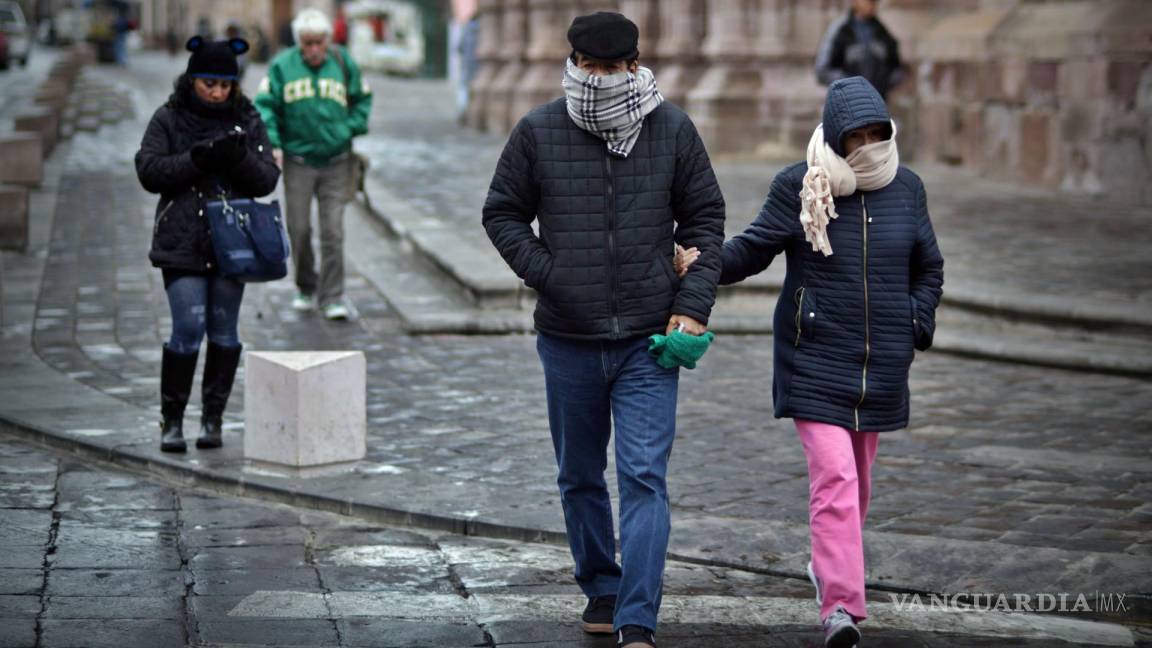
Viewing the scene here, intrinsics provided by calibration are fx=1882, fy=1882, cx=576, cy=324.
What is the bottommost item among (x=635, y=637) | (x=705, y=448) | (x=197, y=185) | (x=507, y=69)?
(x=705, y=448)

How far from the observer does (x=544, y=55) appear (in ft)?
90.2

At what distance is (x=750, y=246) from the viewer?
567 centimetres

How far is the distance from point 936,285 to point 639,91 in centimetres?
112

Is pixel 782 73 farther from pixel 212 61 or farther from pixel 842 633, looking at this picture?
pixel 842 633

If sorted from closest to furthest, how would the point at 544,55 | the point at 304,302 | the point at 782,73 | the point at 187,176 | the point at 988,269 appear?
the point at 187,176, the point at 304,302, the point at 988,269, the point at 782,73, the point at 544,55

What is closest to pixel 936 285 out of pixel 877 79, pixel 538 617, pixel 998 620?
pixel 998 620

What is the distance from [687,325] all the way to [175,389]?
10.8 feet

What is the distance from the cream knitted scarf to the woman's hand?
1.11 ft

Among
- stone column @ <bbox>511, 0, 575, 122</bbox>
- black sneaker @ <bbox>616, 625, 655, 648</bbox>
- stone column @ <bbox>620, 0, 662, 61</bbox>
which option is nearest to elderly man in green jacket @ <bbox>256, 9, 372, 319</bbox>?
black sneaker @ <bbox>616, 625, 655, 648</bbox>

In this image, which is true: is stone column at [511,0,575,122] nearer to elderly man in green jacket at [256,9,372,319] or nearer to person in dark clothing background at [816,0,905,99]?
person in dark clothing background at [816,0,905,99]

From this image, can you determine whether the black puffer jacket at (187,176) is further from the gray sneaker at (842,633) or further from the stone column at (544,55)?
the stone column at (544,55)

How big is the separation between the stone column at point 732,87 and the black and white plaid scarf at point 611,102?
53.5 ft

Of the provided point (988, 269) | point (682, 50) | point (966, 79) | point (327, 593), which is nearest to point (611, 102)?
point (327, 593)

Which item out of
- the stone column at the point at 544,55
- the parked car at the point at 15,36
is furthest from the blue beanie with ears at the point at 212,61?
the parked car at the point at 15,36
